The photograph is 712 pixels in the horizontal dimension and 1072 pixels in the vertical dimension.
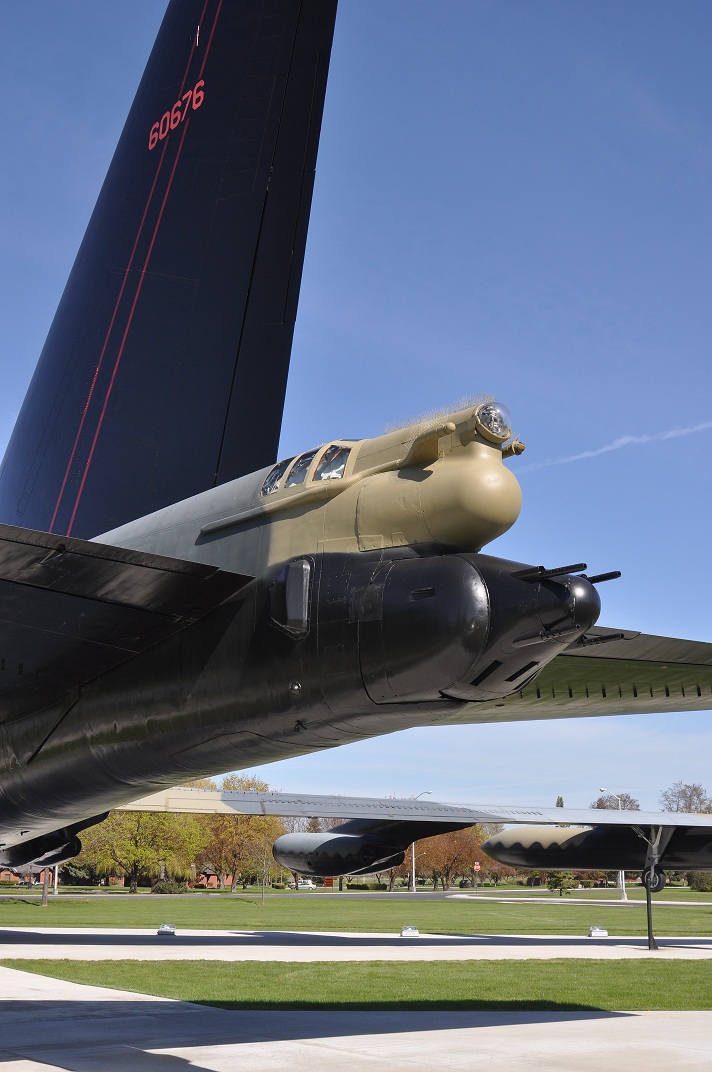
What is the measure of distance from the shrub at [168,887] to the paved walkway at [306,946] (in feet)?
143

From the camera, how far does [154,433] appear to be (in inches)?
356

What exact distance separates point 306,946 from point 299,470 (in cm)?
2396

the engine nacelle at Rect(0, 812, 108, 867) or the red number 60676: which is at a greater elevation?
the red number 60676

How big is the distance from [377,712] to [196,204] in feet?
20.2

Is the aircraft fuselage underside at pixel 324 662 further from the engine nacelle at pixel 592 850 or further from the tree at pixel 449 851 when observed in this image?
the tree at pixel 449 851

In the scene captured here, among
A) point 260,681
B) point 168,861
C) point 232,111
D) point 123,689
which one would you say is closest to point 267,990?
point 123,689

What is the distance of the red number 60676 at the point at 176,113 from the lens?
32.6 ft

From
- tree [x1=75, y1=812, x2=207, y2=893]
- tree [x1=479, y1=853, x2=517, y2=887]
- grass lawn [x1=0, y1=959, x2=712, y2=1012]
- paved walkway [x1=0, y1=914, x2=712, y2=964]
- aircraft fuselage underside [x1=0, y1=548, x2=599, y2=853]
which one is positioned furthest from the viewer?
tree [x1=479, y1=853, x2=517, y2=887]

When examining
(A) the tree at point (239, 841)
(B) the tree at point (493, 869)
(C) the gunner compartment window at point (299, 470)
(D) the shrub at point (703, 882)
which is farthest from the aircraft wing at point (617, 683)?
(B) the tree at point (493, 869)

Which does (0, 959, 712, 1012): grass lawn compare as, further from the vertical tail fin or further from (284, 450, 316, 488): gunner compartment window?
(284, 450, 316, 488): gunner compartment window

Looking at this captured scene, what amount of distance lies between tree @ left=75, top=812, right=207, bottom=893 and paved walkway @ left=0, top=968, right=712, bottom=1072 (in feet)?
146

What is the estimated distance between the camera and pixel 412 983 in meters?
17.8

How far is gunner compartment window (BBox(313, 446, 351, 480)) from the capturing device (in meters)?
5.61

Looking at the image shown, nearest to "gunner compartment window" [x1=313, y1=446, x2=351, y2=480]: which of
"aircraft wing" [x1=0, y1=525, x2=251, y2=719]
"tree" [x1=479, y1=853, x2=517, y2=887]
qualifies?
"aircraft wing" [x1=0, y1=525, x2=251, y2=719]
